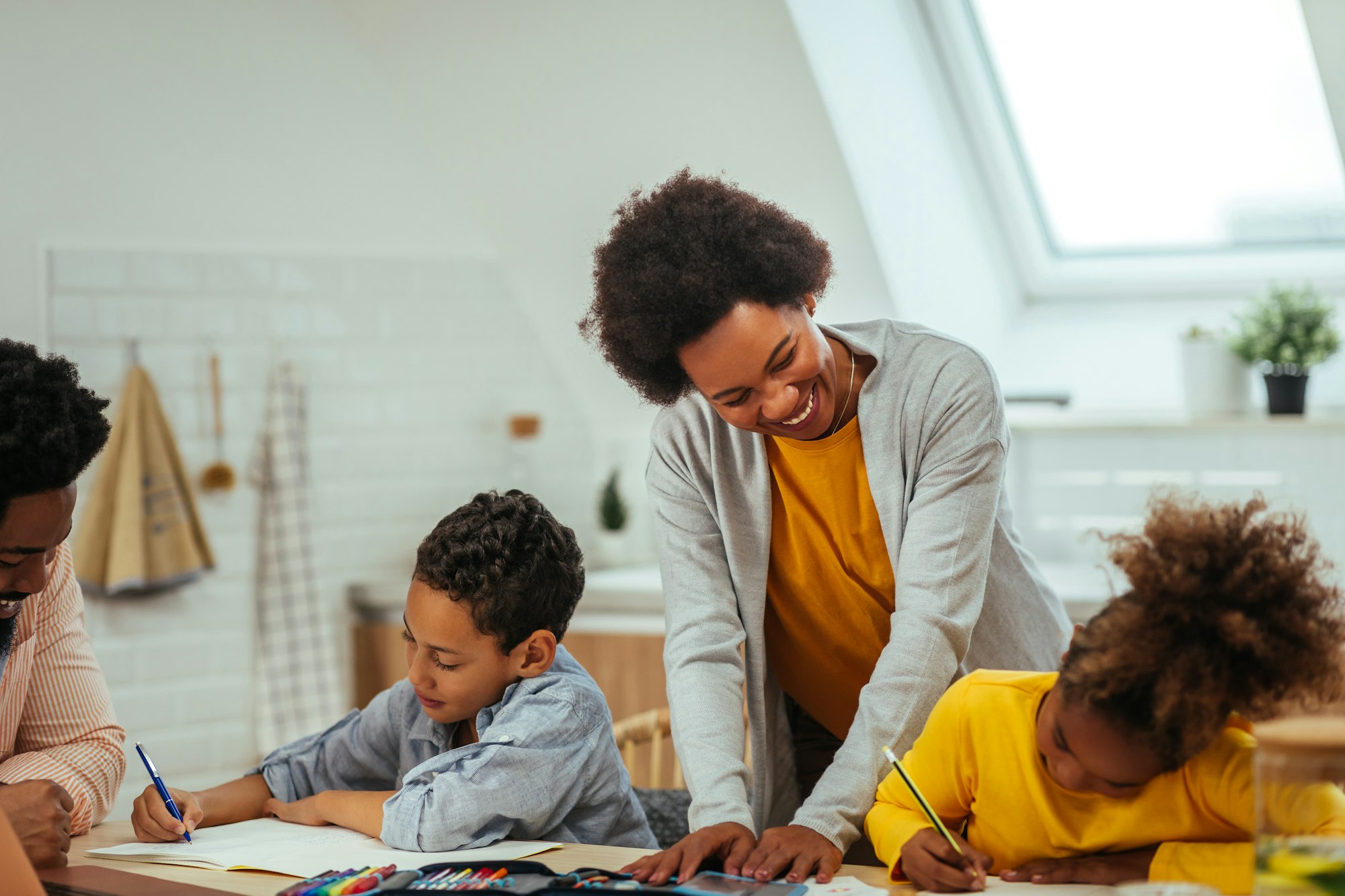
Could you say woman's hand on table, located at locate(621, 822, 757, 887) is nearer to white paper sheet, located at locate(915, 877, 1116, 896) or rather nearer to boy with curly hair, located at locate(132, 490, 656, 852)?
white paper sheet, located at locate(915, 877, 1116, 896)

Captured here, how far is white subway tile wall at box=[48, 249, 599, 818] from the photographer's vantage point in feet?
9.34

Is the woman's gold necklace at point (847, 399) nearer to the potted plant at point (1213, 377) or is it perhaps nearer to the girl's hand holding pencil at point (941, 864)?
the girl's hand holding pencil at point (941, 864)

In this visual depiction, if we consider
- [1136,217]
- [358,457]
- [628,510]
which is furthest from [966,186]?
[358,457]

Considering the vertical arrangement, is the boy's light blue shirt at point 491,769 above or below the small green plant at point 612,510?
below

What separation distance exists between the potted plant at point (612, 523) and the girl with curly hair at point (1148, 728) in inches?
87.8

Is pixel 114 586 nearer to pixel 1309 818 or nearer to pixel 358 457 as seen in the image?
pixel 358 457

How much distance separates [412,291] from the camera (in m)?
3.33

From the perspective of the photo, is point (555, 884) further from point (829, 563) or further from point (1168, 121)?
point (1168, 121)

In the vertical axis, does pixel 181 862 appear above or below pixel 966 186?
below

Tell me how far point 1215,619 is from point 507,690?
2.65 ft

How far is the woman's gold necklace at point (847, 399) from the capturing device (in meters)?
1.59

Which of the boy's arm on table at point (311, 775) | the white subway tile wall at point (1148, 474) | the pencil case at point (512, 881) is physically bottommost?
the pencil case at point (512, 881)

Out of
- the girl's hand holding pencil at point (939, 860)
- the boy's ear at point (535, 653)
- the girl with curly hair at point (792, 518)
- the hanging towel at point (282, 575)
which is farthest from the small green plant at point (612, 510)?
the girl's hand holding pencil at point (939, 860)

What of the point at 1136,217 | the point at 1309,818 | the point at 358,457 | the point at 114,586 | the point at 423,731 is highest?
the point at 1136,217
